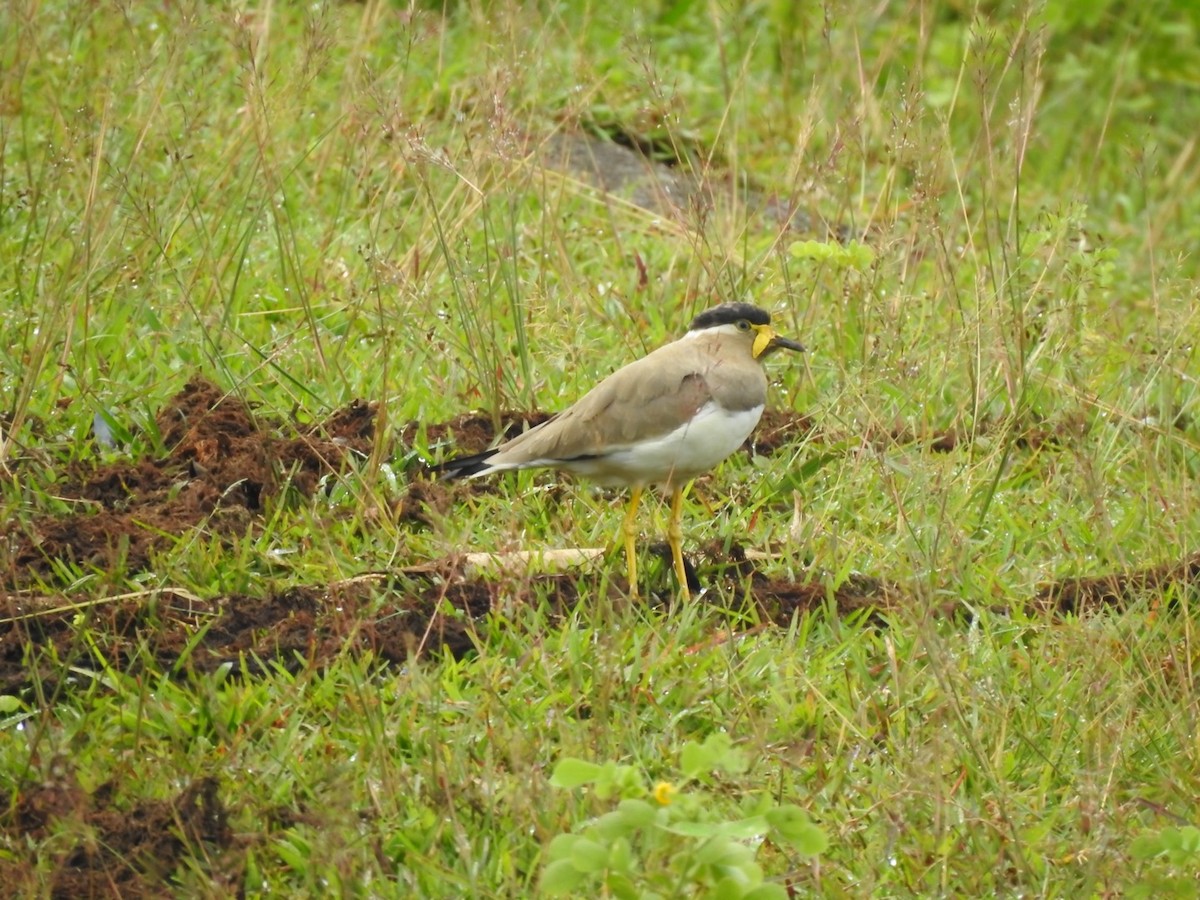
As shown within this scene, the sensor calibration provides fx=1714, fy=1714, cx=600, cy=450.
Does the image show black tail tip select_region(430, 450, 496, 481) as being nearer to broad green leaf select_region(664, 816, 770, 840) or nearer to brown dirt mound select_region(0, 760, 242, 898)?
brown dirt mound select_region(0, 760, 242, 898)

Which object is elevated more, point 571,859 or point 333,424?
point 571,859

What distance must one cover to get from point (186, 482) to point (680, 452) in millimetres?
1474

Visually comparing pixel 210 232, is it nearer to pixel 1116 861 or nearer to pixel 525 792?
pixel 525 792

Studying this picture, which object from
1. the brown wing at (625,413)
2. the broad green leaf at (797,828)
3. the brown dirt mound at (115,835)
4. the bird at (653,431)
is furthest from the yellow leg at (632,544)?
the broad green leaf at (797,828)

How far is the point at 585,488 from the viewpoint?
5316 millimetres

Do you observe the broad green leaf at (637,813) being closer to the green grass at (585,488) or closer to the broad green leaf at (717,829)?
the broad green leaf at (717,829)

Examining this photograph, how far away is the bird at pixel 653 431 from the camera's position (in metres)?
4.57

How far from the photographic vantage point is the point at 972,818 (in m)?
3.57

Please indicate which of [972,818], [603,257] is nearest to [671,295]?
[603,257]

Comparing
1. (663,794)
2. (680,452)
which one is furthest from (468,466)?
(663,794)

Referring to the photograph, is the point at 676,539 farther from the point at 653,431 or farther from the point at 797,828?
the point at 797,828

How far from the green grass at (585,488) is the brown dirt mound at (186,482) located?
10 cm

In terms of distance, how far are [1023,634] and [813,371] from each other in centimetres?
182

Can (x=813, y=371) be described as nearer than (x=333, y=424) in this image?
No
